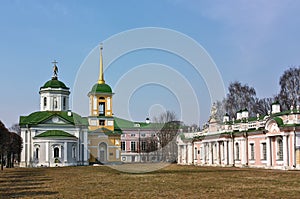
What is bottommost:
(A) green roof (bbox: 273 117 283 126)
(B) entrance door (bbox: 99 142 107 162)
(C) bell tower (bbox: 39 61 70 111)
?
(B) entrance door (bbox: 99 142 107 162)

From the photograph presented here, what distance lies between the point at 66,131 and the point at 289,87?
33347 millimetres

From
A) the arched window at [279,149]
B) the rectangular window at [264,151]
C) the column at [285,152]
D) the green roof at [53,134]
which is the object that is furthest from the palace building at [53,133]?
the column at [285,152]

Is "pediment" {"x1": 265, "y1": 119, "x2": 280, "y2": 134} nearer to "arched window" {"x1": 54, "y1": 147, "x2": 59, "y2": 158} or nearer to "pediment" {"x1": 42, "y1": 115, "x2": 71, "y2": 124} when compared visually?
"arched window" {"x1": 54, "y1": 147, "x2": 59, "y2": 158}

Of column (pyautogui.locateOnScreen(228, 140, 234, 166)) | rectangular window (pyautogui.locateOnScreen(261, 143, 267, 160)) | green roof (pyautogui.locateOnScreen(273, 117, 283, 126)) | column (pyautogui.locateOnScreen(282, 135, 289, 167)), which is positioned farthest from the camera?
column (pyautogui.locateOnScreen(228, 140, 234, 166))

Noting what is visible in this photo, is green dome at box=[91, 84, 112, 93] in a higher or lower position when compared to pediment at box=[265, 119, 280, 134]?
higher

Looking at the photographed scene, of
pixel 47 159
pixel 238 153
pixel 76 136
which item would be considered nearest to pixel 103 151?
pixel 76 136

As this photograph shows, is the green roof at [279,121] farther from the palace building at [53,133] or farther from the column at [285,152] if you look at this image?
the palace building at [53,133]

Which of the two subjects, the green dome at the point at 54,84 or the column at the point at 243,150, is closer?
the column at the point at 243,150

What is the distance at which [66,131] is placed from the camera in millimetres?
66938

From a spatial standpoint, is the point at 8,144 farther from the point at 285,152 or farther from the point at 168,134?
the point at 285,152

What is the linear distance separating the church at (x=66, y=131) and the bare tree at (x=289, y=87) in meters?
29.1

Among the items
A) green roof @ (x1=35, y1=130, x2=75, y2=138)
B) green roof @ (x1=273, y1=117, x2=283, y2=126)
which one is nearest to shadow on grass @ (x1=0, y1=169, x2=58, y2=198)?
green roof @ (x1=273, y1=117, x2=283, y2=126)

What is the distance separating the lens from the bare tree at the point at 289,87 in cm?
5816

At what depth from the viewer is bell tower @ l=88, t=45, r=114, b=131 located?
74188 millimetres
